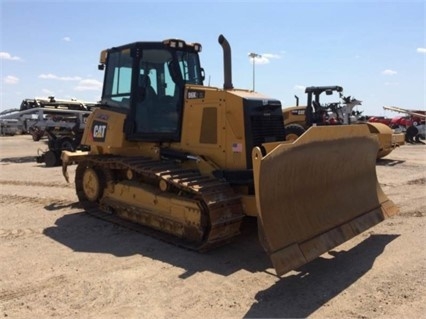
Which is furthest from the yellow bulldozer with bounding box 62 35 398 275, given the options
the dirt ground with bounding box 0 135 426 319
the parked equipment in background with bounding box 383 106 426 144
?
the parked equipment in background with bounding box 383 106 426 144

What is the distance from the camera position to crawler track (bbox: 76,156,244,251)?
5672 millimetres

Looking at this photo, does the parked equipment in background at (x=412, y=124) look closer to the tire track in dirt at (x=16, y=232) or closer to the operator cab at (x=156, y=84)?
the operator cab at (x=156, y=84)

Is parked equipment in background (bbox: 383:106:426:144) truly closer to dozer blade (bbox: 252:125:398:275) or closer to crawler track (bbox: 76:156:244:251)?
dozer blade (bbox: 252:125:398:275)

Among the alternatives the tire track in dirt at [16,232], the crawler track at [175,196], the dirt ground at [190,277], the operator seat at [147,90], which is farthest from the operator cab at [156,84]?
the tire track in dirt at [16,232]

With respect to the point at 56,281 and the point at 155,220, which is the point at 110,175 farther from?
the point at 56,281

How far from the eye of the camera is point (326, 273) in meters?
5.05

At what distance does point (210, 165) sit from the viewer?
6.43m

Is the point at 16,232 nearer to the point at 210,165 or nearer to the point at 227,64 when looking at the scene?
the point at 210,165

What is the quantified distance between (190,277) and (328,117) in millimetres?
13999

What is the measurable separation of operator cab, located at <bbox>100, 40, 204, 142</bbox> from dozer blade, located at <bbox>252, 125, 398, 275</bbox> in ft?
7.77

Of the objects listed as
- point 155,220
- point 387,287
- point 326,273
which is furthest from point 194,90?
point 387,287

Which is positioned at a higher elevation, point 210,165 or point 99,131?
point 99,131

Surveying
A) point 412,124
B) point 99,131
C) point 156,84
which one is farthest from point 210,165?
point 412,124

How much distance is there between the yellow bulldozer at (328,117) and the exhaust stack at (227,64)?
8039 mm
